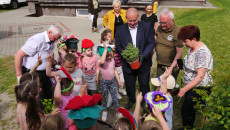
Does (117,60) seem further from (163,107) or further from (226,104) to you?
(226,104)

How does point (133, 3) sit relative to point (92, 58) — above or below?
above

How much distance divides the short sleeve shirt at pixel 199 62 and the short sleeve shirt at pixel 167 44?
68 centimetres

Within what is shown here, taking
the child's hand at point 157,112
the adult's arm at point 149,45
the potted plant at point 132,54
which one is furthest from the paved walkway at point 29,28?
the child's hand at point 157,112

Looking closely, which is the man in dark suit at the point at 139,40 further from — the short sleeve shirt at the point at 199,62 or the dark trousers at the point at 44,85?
the dark trousers at the point at 44,85

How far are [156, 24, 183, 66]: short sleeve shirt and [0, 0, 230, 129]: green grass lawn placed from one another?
924mm

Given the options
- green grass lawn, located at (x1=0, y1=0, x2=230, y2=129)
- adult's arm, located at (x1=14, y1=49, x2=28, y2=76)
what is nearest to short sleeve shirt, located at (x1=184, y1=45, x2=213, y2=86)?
green grass lawn, located at (x1=0, y1=0, x2=230, y2=129)

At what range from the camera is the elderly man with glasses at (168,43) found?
3.50 m

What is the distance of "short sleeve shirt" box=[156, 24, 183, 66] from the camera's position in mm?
3600

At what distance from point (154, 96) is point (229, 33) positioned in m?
10.1

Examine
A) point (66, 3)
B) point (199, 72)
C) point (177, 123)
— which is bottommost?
point (177, 123)

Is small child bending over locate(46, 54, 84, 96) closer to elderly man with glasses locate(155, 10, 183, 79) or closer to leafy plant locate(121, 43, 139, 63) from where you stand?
leafy plant locate(121, 43, 139, 63)

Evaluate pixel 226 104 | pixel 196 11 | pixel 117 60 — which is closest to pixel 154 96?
pixel 226 104

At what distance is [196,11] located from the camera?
1537 centimetres

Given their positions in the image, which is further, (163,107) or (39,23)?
(39,23)
